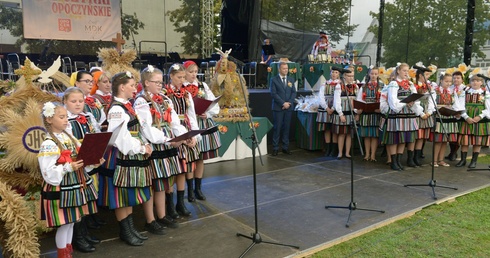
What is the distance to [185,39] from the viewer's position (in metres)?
14.6

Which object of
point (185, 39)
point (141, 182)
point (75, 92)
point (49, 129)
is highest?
point (185, 39)

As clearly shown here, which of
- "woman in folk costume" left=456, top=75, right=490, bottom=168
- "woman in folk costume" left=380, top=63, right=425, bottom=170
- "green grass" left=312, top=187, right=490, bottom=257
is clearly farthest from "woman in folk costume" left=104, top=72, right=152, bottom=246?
"woman in folk costume" left=456, top=75, right=490, bottom=168

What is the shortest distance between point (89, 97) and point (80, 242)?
1.32 meters

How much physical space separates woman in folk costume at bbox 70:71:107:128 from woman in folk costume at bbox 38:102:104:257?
0.74 m

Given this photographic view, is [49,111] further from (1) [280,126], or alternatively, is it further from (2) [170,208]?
(1) [280,126]

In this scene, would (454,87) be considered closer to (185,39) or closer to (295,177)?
(295,177)

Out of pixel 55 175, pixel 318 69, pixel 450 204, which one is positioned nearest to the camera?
pixel 55 175

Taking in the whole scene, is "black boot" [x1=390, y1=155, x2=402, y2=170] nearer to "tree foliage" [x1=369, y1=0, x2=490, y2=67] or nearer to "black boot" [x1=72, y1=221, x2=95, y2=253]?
"black boot" [x1=72, y1=221, x2=95, y2=253]

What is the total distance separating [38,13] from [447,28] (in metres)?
13.1

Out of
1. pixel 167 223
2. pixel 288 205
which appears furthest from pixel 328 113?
pixel 167 223

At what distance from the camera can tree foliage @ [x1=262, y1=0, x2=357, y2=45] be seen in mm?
14469

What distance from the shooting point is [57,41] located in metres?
11.8

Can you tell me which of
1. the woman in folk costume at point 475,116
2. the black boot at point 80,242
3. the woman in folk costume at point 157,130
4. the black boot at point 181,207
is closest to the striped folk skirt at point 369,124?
the woman in folk costume at point 475,116

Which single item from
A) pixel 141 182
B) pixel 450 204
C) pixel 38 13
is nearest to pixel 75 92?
pixel 141 182
